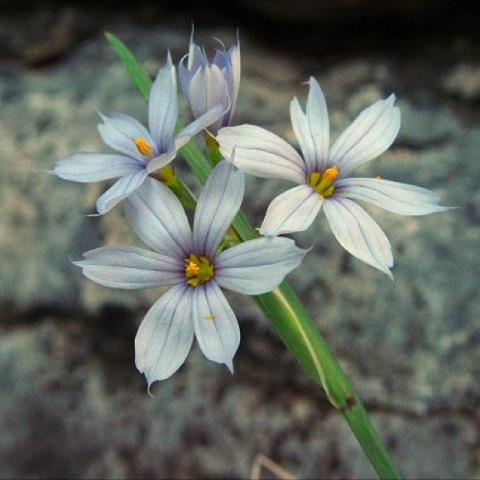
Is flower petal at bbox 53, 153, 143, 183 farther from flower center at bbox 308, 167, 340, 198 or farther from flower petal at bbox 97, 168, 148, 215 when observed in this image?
flower center at bbox 308, 167, 340, 198

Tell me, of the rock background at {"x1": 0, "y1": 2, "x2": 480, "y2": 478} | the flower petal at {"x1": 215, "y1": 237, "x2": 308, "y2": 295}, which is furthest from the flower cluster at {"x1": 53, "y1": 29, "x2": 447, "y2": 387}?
the rock background at {"x1": 0, "y1": 2, "x2": 480, "y2": 478}

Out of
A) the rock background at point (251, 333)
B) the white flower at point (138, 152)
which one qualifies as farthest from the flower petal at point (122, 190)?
the rock background at point (251, 333)

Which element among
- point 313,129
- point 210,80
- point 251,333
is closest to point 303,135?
point 313,129

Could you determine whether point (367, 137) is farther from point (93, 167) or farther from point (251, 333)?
point (251, 333)

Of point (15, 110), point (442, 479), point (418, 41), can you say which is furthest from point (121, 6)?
point (442, 479)

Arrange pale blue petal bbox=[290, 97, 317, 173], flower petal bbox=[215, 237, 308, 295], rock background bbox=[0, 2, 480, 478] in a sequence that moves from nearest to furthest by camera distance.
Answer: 1. flower petal bbox=[215, 237, 308, 295]
2. pale blue petal bbox=[290, 97, 317, 173]
3. rock background bbox=[0, 2, 480, 478]

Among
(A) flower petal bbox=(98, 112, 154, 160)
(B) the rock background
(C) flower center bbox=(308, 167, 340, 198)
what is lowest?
(B) the rock background

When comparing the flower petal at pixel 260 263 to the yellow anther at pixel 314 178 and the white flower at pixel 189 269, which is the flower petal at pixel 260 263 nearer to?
the white flower at pixel 189 269
